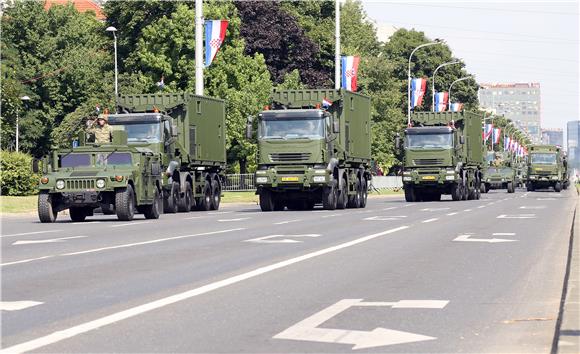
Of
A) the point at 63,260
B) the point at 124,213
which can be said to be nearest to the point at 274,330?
the point at 63,260

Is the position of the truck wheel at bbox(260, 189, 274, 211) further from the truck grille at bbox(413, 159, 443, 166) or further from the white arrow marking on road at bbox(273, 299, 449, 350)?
the white arrow marking on road at bbox(273, 299, 449, 350)

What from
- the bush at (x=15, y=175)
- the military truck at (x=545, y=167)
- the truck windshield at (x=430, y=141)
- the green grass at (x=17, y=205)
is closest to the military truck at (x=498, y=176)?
the military truck at (x=545, y=167)

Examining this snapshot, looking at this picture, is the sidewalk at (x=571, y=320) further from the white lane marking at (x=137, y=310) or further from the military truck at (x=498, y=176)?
the military truck at (x=498, y=176)

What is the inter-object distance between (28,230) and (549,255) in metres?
12.7

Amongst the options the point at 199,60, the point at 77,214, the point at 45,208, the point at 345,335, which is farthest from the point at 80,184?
the point at 345,335

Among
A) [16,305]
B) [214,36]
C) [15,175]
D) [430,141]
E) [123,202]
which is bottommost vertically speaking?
[16,305]

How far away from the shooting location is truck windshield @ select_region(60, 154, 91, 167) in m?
33.2

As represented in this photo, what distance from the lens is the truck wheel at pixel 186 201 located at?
1612 inches

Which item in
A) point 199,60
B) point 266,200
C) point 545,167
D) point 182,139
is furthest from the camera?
point 545,167

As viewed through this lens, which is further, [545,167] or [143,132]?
[545,167]

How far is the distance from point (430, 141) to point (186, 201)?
16329mm

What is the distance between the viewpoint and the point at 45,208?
3228 cm

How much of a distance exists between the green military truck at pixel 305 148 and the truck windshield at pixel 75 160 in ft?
28.7

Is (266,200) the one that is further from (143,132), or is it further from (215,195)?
(143,132)
